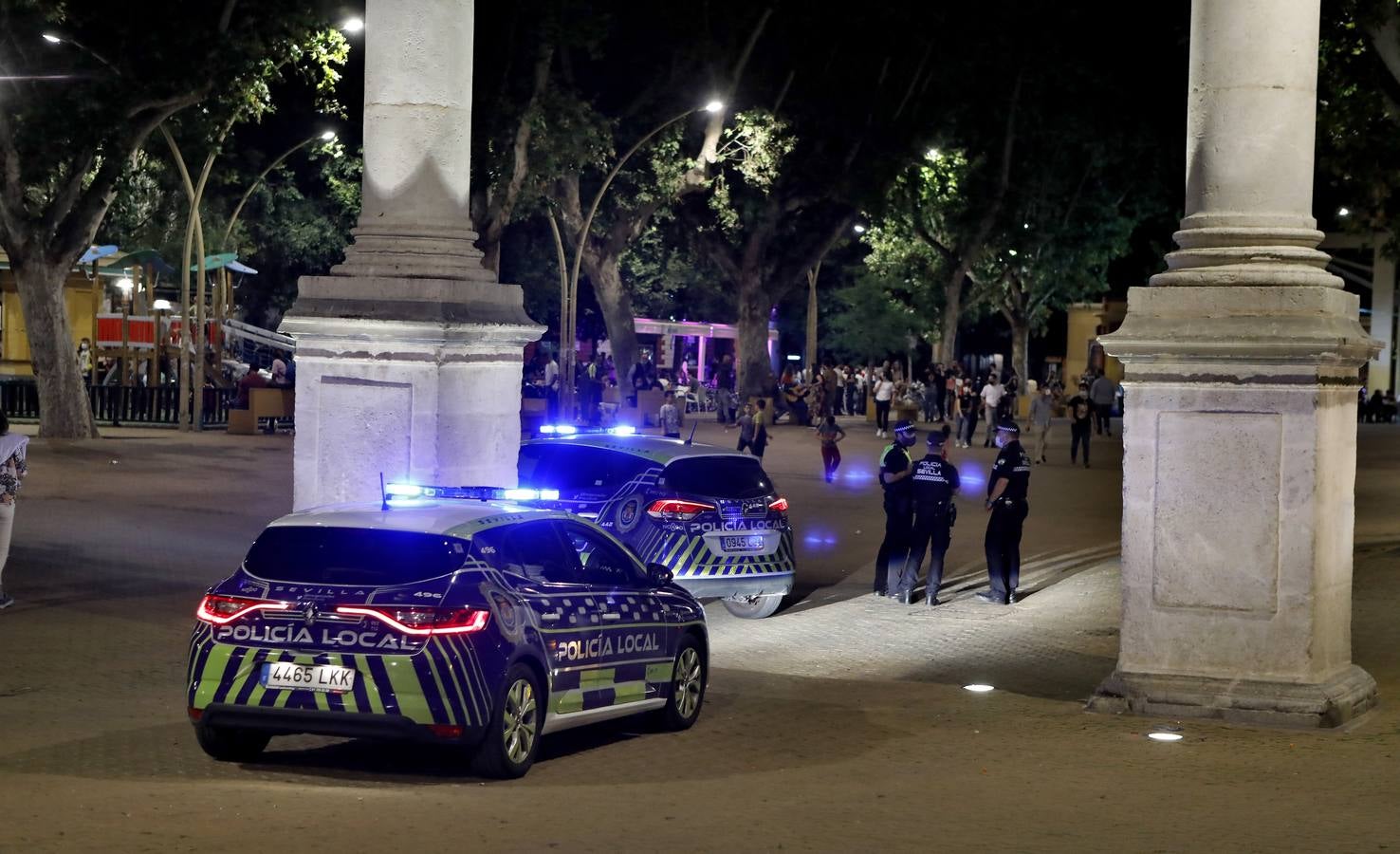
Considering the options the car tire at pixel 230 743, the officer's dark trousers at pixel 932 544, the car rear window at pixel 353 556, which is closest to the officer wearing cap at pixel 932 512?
the officer's dark trousers at pixel 932 544

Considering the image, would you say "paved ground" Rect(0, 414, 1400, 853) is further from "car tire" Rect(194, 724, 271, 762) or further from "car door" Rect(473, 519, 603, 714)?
"car door" Rect(473, 519, 603, 714)

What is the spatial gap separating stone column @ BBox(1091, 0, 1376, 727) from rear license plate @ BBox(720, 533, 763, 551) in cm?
490

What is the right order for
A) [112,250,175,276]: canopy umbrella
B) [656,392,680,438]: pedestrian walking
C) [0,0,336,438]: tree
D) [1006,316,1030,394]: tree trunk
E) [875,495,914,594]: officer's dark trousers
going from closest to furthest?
[875,495,914,594]: officer's dark trousers < [0,0,336,438]: tree < [656,392,680,438]: pedestrian walking < [112,250,175,276]: canopy umbrella < [1006,316,1030,394]: tree trunk

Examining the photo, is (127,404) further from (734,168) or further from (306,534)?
(306,534)

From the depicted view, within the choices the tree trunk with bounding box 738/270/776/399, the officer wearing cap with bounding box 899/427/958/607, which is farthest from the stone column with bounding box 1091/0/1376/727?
the tree trunk with bounding box 738/270/776/399

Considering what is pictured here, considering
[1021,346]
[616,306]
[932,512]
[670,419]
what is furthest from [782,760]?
[1021,346]

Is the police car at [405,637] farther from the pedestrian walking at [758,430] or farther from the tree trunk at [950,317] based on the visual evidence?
the tree trunk at [950,317]

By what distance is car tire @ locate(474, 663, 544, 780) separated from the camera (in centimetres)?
955

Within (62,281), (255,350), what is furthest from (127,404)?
(255,350)

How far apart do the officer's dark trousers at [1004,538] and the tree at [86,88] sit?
19698 millimetres

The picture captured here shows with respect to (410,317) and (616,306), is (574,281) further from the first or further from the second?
(410,317)

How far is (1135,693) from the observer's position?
11.8 m

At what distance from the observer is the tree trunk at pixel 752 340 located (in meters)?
53.2

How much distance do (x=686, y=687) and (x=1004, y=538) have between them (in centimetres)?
671
